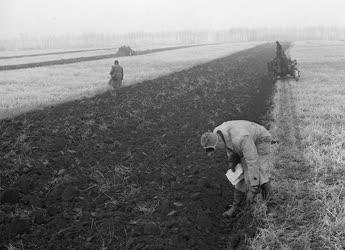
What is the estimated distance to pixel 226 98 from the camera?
1658 cm

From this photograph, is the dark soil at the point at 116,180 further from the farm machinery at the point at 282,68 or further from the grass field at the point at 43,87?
the farm machinery at the point at 282,68

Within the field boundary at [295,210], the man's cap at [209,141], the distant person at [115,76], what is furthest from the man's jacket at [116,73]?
the man's cap at [209,141]

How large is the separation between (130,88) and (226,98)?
4.05 metres

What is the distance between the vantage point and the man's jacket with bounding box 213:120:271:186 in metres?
6.19

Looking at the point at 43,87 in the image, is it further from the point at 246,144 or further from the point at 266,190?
the point at 246,144

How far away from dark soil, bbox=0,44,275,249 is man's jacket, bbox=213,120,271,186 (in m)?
0.86

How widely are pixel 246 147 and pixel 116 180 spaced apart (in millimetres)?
3240

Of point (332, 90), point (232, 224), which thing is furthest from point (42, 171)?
point (332, 90)

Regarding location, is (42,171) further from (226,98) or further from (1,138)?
(226,98)

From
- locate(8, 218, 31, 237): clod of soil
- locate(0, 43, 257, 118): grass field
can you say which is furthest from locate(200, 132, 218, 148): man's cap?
locate(0, 43, 257, 118): grass field

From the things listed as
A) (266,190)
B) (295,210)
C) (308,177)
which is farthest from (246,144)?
(308,177)

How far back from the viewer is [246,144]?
20.2 ft

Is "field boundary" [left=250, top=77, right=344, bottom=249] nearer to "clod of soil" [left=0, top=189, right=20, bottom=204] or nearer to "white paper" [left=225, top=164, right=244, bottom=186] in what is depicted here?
"white paper" [left=225, top=164, right=244, bottom=186]

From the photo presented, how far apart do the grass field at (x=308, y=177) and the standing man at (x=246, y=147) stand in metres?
0.47
